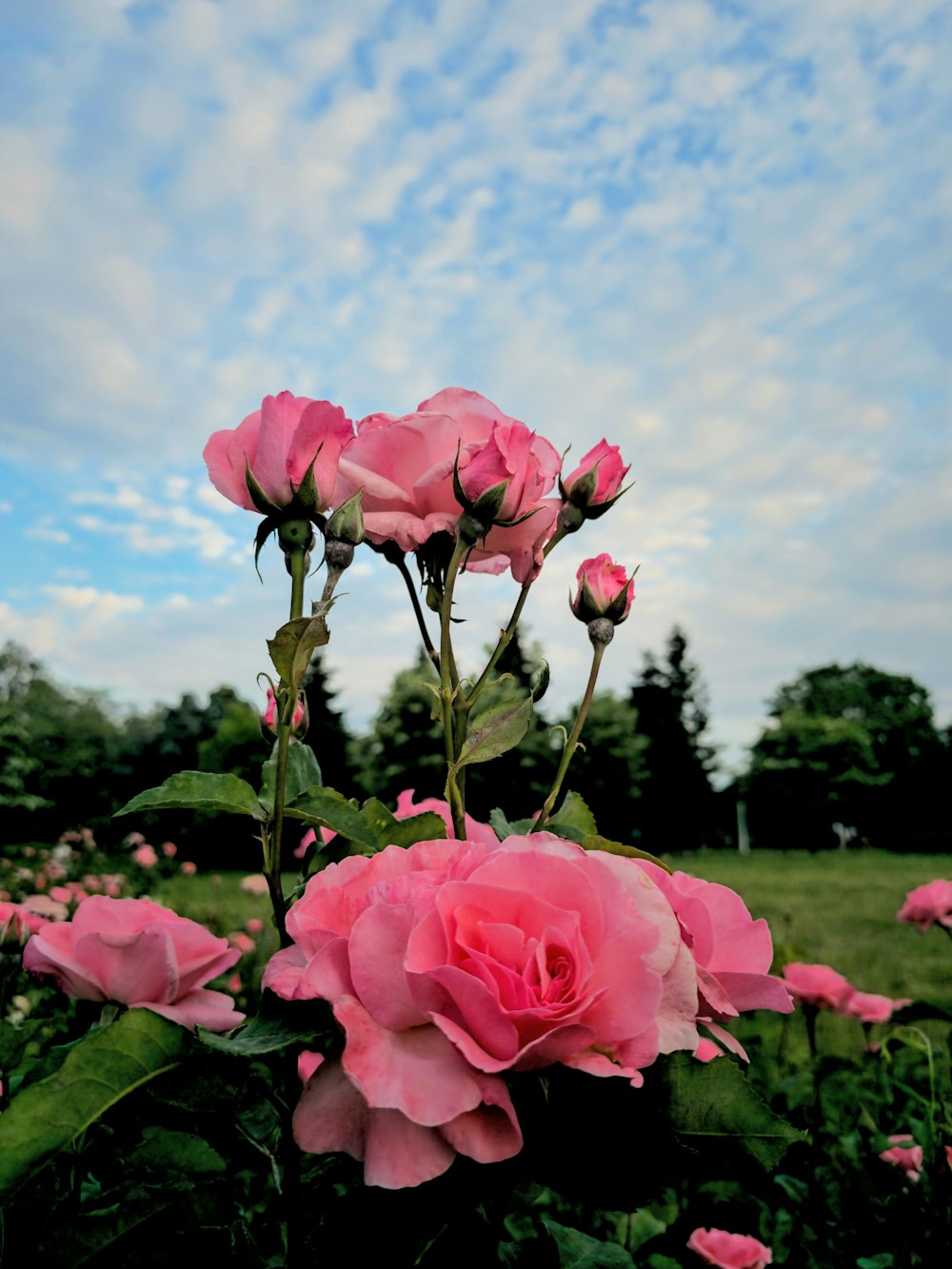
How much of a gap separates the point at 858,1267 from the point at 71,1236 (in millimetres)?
1521

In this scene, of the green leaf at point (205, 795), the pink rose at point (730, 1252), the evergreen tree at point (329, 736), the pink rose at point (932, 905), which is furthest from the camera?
the evergreen tree at point (329, 736)

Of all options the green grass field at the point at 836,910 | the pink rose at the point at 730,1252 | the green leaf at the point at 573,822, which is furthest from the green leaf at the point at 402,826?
the green grass field at the point at 836,910

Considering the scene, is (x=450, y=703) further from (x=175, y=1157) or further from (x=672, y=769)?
(x=672, y=769)

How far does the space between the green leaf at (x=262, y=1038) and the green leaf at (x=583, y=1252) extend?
1.49 feet

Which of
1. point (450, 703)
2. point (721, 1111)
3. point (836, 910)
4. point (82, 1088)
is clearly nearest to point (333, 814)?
point (450, 703)

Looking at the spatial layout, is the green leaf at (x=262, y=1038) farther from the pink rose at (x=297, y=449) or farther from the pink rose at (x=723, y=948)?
the pink rose at (x=297, y=449)

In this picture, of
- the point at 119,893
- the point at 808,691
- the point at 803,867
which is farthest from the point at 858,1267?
the point at 808,691

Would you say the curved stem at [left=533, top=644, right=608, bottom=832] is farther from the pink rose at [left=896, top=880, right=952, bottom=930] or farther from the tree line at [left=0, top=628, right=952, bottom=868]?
the tree line at [left=0, top=628, right=952, bottom=868]

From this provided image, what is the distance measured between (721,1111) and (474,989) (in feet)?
0.65

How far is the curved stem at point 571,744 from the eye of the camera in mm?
839

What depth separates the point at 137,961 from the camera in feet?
2.66

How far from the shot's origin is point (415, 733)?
17.7 m

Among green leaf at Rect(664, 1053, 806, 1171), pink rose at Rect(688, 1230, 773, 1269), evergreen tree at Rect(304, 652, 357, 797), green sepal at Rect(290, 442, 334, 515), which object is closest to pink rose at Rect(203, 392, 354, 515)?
green sepal at Rect(290, 442, 334, 515)

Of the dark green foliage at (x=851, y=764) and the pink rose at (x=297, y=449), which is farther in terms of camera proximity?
the dark green foliage at (x=851, y=764)
